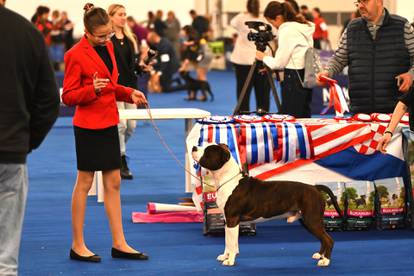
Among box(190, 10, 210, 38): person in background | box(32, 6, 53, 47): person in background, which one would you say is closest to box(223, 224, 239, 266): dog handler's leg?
box(32, 6, 53, 47): person in background

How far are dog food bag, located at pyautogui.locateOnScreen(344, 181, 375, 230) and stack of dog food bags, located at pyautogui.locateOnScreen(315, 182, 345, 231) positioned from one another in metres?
0.03

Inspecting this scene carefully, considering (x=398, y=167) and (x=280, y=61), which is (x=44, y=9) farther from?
(x=398, y=167)

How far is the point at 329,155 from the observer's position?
7207 millimetres

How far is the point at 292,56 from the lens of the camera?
356 inches

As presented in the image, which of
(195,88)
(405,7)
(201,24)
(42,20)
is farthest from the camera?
(201,24)

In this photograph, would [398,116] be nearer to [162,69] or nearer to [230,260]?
[230,260]

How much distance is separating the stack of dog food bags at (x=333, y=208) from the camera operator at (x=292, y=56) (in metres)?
1.98

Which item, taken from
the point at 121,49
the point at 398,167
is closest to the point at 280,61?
the point at 121,49

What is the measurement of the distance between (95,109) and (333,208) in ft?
6.16

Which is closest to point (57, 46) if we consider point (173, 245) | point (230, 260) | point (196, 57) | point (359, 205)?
point (196, 57)

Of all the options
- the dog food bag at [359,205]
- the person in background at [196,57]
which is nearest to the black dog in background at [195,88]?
the person in background at [196,57]

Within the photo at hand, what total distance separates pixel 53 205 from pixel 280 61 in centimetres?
223

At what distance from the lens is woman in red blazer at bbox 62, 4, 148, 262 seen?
5.82 metres

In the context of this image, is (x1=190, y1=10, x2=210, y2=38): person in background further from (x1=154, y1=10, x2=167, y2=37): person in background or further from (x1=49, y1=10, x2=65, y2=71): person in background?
(x1=49, y1=10, x2=65, y2=71): person in background
